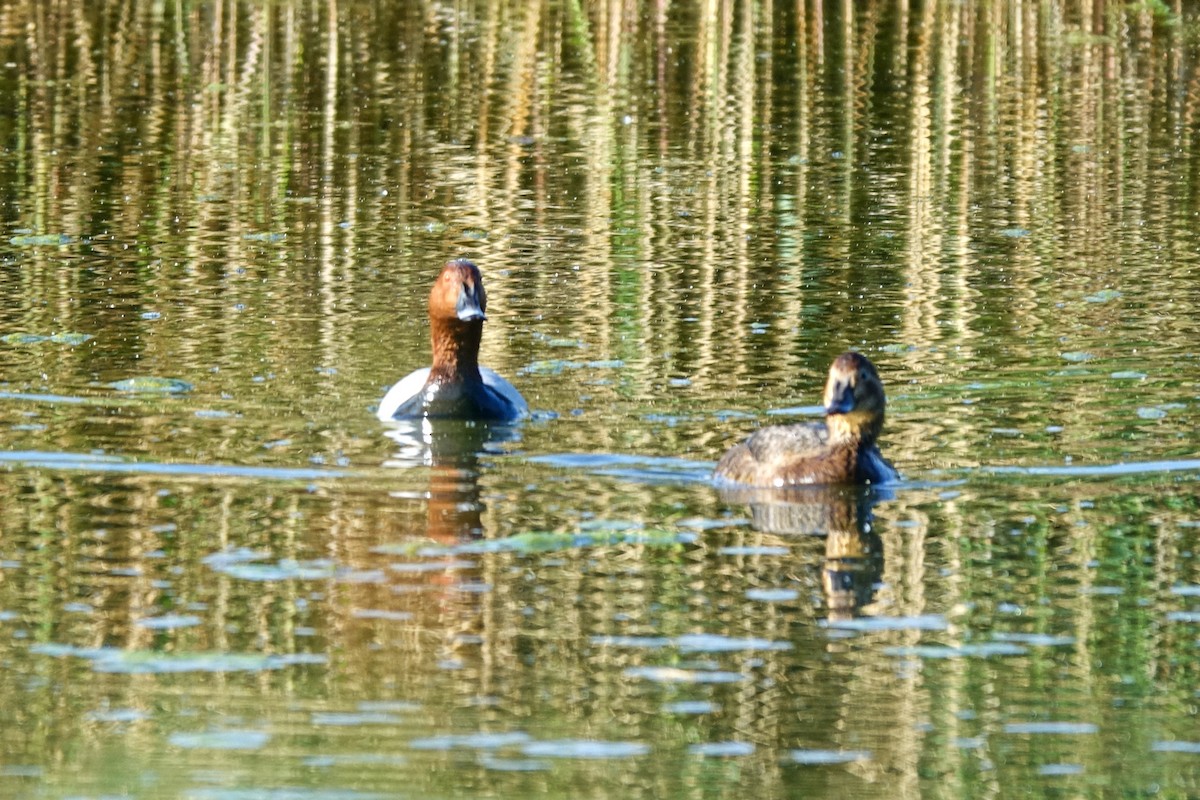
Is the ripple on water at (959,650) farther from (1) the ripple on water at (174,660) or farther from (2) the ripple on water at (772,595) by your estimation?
(1) the ripple on water at (174,660)

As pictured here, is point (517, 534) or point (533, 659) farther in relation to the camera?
point (517, 534)

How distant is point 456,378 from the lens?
39.3 ft

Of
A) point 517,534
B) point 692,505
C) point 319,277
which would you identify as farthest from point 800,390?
point 319,277

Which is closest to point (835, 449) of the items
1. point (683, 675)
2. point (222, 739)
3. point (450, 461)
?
point (450, 461)

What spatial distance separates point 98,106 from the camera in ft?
78.5

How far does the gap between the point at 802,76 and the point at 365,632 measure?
19.3 m

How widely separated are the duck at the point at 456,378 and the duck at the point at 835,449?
1.98 meters

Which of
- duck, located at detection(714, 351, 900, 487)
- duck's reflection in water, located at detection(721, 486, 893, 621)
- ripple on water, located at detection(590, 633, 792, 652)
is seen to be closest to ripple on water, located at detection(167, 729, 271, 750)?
ripple on water, located at detection(590, 633, 792, 652)

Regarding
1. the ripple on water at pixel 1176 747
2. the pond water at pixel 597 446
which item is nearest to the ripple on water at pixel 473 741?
the pond water at pixel 597 446

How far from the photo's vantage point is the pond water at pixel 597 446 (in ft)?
22.3

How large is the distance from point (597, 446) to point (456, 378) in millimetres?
1271

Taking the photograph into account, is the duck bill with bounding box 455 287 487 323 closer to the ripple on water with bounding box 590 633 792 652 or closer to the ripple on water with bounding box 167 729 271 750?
the ripple on water with bounding box 590 633 792 652

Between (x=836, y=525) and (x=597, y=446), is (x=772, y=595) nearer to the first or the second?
(x=836, y=525)

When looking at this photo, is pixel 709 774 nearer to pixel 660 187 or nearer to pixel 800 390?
pixel 800 390
